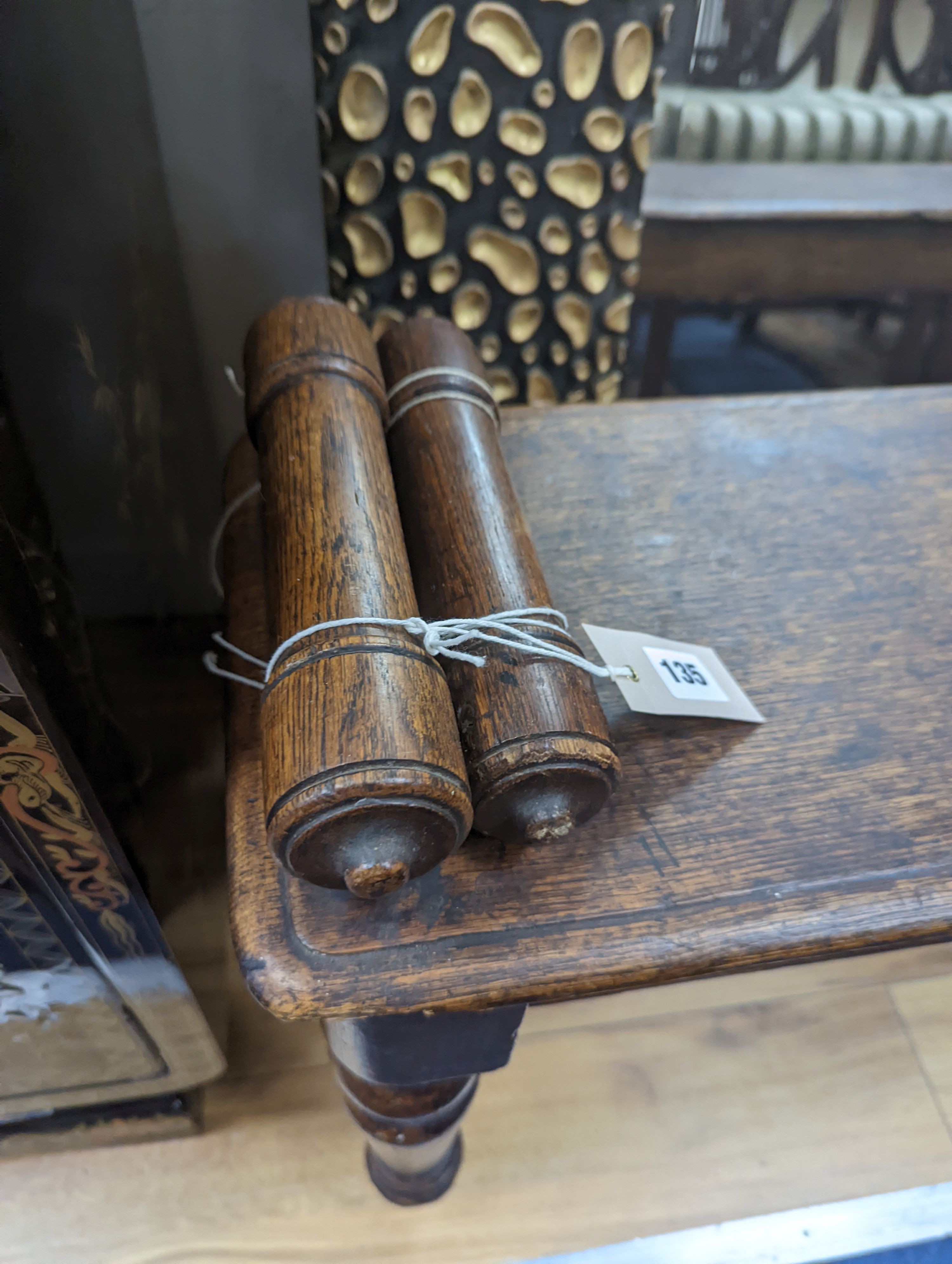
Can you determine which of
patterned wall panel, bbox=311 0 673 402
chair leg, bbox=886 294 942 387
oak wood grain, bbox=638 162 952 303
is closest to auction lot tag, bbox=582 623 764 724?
patterned wall panel, bbox=311 0 673 402

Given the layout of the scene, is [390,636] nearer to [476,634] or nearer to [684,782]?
[476,634]

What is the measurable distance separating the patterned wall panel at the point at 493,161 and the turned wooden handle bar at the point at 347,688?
44 cm

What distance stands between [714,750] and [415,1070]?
0.29 meters

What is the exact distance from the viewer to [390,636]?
46 cm

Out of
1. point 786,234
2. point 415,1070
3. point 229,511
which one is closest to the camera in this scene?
point 415,1070

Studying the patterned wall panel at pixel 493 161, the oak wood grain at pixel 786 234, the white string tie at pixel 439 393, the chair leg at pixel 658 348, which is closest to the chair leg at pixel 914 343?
the oak wood grain at pixel 786 234

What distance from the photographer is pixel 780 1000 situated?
1051mm

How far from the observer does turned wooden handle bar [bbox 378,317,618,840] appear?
0.47 meters

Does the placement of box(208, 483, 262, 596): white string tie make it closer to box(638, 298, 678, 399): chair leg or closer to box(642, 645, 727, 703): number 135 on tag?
box(642, 645, 727, 703): number 135 on tag

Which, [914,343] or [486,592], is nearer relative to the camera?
[486,592]

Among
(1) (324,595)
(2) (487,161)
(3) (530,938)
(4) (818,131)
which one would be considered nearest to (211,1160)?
(3) (530,938)

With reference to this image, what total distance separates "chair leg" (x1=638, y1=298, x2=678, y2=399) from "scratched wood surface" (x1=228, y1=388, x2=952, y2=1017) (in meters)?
0.73

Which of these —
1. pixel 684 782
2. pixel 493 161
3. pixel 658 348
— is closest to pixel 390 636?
pixel 684 782

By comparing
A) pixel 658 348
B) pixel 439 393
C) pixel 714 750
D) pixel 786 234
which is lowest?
pixel 658 348
